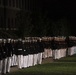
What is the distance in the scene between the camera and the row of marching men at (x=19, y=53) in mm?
26203

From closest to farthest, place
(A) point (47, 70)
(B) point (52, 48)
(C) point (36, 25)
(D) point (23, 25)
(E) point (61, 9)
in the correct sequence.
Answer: (A) point (47, 70) < (B) point (52, 48) < (D) point (23, 25) < (C) point (36, 25) < (E) point (61, 9)

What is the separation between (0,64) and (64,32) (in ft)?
176

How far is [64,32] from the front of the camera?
78250 mm

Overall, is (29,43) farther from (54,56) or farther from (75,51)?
(75,51)

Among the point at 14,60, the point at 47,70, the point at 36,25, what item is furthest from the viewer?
the point at 36,25

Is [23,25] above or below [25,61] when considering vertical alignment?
above

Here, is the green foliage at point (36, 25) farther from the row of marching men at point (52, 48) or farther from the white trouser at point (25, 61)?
the white trouser at point (25, 61)

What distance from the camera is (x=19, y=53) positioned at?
30547mm

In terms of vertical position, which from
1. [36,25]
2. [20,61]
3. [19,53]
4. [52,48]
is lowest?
[52,48]

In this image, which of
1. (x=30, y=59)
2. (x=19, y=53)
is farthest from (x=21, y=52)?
(x=30, y=59)

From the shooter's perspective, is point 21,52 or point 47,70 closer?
point 47,70

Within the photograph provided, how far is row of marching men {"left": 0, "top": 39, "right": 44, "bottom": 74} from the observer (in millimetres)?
26203

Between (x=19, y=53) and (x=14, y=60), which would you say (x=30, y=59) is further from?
(x=14, y=60)

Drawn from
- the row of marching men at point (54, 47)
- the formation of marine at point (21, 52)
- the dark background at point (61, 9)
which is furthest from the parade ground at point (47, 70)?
the dark background at point (61, 9)
